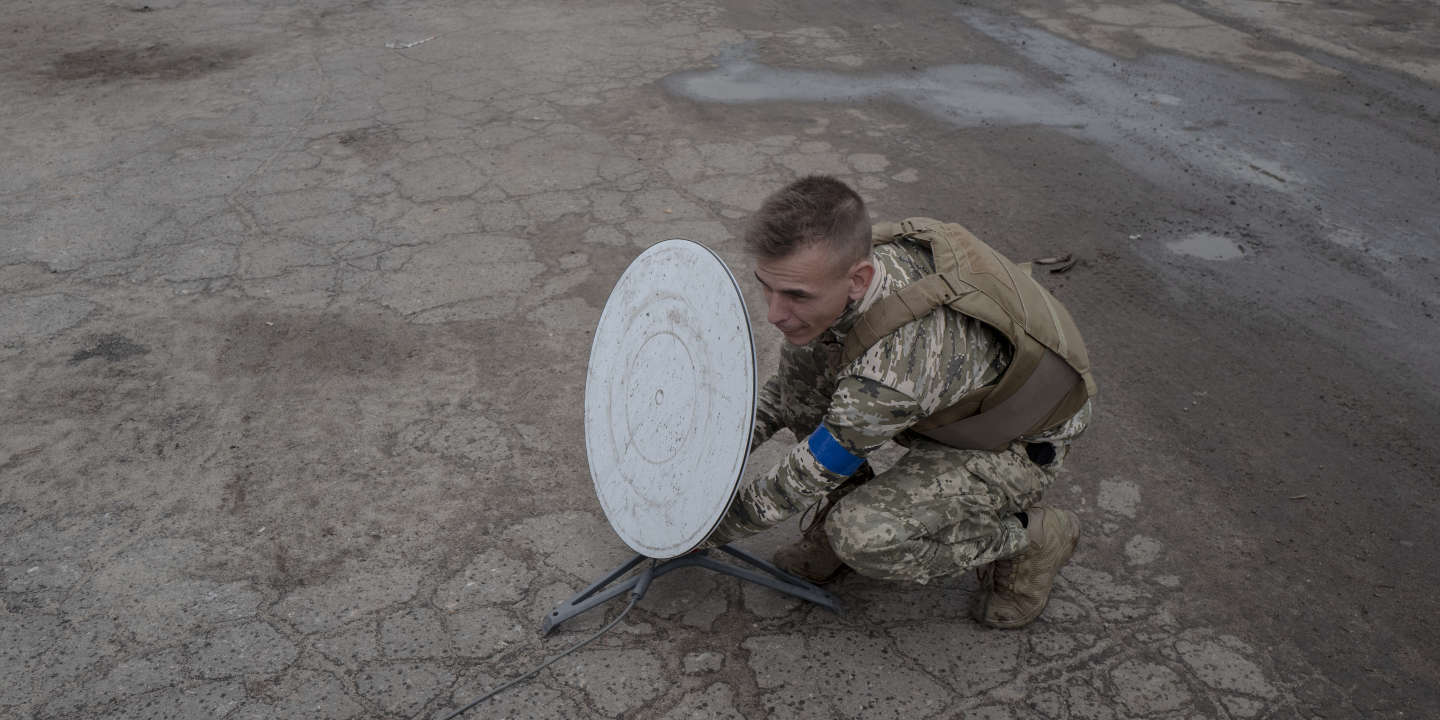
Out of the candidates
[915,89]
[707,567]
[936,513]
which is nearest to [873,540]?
[936,513]

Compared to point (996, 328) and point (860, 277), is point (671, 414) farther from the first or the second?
point (996, 328)

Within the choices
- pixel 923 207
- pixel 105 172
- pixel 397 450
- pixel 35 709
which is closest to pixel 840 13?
pixel 923 207

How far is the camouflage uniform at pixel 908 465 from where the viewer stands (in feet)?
6.71

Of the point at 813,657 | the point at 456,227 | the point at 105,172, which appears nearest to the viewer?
the point at 813,657

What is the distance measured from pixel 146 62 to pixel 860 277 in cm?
613

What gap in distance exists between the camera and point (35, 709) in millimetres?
2170

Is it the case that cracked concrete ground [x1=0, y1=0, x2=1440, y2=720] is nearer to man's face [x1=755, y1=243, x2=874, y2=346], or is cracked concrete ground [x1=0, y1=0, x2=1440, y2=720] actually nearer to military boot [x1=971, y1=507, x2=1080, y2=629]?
military boot [x1=971, y1=507, x2=1080, y2=629]

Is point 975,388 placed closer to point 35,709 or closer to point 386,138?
point 35,709

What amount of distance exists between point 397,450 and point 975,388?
1725 mm

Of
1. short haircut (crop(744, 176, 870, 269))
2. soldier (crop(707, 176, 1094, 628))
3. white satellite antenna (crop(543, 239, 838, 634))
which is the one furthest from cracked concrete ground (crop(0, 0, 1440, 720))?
short haircut (crop(744, 176, 870, 269))

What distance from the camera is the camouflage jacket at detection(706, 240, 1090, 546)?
203cm

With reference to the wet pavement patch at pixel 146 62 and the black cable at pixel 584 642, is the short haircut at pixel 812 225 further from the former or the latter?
the wet pavement patch at pixel 146 62

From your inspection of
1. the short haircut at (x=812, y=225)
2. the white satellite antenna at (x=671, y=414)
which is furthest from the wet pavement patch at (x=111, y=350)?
the short haircut at (x=812, y=225)

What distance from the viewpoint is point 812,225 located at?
2.01 metres
